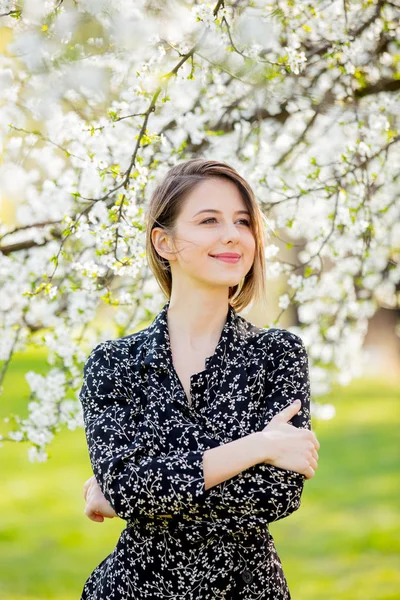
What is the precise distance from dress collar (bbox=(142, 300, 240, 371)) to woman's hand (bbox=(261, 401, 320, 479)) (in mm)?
240

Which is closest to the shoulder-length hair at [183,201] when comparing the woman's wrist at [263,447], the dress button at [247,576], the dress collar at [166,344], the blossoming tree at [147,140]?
the dress collar at [166,344]

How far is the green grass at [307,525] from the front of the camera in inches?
223

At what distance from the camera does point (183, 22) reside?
299cm

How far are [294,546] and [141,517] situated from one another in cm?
482

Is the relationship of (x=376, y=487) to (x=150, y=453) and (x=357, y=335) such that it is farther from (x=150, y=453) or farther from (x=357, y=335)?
(x=150, y=453)

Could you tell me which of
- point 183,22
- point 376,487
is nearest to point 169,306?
point 183,22

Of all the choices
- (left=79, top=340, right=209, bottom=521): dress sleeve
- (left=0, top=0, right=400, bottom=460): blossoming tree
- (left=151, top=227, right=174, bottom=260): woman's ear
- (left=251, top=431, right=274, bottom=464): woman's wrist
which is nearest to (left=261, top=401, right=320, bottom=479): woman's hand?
(left=251, top=431, right=274, bottom=464): woman's wrist

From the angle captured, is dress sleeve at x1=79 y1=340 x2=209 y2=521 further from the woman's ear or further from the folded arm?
the woman's ear

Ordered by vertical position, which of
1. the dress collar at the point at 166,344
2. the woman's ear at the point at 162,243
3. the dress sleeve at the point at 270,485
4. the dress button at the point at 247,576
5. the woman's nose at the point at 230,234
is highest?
the woman's ear at the point at 162,243

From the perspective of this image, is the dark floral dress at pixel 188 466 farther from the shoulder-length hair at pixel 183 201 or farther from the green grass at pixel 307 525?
the green grass at pixel 307 525

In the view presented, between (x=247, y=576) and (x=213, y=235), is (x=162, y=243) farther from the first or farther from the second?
(x=247, y=576)

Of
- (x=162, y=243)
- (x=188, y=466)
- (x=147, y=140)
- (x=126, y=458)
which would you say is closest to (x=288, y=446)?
(x=188, y=466)

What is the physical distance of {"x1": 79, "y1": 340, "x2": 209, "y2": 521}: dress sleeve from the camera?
6.01ft

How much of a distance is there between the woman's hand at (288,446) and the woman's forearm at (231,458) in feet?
0.08
